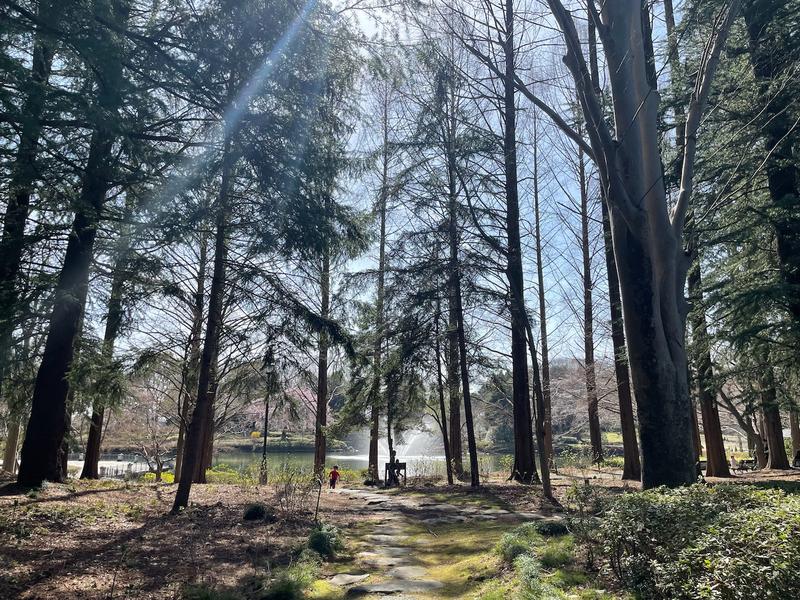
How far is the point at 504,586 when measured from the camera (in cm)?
351

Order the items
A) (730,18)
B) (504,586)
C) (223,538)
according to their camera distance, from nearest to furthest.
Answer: (504,586), (730,18), (223,538)

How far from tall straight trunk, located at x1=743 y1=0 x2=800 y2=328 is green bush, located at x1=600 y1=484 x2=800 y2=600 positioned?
5559 mm

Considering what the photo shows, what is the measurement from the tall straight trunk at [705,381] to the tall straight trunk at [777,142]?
4.39 ft

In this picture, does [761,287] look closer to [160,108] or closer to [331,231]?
[331,231]

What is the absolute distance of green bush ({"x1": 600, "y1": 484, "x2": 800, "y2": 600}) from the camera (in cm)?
216

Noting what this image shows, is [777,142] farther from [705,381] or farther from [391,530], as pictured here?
[391,530]

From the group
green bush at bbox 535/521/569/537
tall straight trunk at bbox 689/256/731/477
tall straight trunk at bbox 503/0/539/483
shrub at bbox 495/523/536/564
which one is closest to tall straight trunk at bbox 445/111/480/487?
tall straight trunk at bbox 503/0/539/483

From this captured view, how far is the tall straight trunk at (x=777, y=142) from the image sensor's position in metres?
7.54

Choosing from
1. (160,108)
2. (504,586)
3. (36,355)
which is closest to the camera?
(504,586)

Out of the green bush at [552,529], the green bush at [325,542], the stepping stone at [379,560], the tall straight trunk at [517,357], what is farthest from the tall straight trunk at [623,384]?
the green bush at [325,542]

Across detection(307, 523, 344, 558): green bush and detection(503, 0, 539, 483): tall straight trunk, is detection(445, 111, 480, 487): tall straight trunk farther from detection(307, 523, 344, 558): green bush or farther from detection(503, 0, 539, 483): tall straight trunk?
detection(307, 523, 344, 558): green bush

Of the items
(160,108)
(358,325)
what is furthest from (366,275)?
(160,108)

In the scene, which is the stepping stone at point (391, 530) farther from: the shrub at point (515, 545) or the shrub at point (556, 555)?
the shrub at point (556, 555)

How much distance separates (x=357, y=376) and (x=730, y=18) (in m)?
9.24
